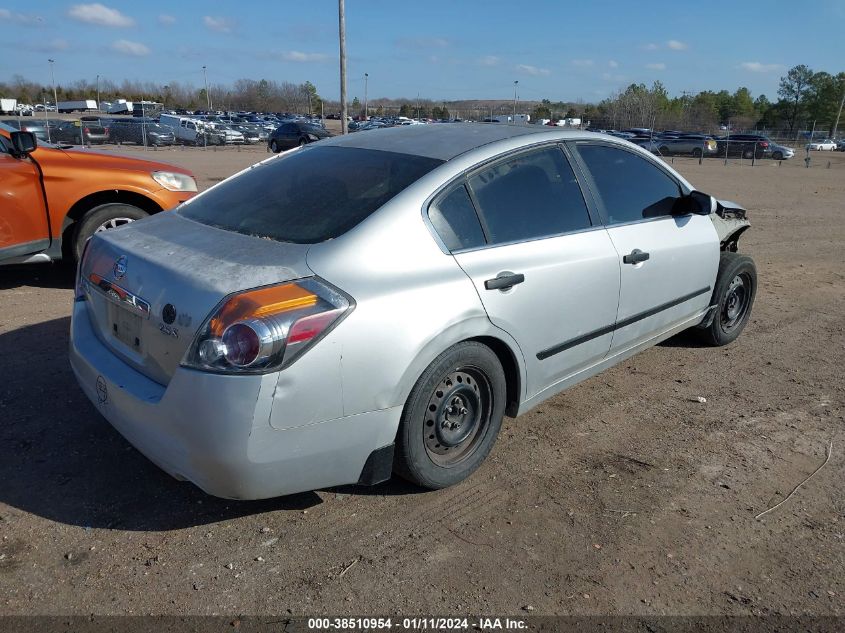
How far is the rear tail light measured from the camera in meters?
2.46

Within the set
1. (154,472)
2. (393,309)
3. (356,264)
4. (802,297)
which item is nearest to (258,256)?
(356,264)

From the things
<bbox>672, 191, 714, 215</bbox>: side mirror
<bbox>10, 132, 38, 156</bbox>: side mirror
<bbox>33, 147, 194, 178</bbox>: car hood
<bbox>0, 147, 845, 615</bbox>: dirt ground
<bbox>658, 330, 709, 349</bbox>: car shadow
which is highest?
<bbox>10, 132, 38, 156</bbox>: side mirror

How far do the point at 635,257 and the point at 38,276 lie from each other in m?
5.88

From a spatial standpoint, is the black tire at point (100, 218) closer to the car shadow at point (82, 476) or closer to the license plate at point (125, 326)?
the car shadow at point (82, 476)

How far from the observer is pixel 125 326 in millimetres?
2949

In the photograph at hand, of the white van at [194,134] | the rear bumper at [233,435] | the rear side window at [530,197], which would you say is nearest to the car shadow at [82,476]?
the rear bumper at [233,435]

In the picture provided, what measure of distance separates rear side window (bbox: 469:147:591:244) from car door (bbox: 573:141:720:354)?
0.71 ft

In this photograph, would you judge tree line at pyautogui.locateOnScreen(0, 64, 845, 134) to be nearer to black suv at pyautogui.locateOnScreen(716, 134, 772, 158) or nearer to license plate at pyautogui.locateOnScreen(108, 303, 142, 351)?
black suv at pyautogui.locateOnScreen(716, 134, 772, 158)

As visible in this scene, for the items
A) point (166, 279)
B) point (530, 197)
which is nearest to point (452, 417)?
point (530, 197)

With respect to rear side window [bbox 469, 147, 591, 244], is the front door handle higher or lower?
lower

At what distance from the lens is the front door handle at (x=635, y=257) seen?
153 inches

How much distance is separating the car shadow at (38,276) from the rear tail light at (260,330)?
4.78 metres

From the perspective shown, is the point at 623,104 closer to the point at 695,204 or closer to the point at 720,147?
the point at 720,147

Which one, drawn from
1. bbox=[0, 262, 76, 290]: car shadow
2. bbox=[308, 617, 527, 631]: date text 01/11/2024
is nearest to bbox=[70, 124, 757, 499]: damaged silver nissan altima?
bbox=[308, 617, 527, 631]: date text 01/11/2024
